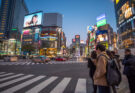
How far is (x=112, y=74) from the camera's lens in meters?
1.85

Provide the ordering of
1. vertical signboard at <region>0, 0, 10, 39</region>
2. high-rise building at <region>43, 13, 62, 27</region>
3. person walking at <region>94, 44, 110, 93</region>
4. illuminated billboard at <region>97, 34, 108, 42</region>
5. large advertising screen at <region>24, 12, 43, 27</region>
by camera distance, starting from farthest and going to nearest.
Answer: high-rise building at <region>43, 13, 62, 27</region> < vertical signboard at <region>0, 0, 10, 39</region> < large advertising screen at <region>24, 12, 43, 27</region> < illuminated billboard at <region>97, 34, 108, 42</region> < person walking at <region>94, 44, 110, 93</region>

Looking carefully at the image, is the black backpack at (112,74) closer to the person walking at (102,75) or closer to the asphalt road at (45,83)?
the person walking at (102,75)

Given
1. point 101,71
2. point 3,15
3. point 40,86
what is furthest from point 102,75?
point 3,15

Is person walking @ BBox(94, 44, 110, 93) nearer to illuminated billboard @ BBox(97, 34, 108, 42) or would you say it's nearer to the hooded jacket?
the hooded jacket

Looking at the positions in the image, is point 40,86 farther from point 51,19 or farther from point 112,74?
point 51,19

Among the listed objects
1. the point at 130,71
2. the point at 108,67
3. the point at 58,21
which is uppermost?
the point at 58,21

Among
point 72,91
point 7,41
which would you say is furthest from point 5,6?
point 72,91

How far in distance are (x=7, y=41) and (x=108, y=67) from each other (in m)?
113

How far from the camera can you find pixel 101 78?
2025 mm

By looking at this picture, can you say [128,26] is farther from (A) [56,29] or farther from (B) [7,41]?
(B) [7,41]

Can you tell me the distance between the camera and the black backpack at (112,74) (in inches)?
71.3

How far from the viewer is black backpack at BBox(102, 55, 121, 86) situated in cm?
181

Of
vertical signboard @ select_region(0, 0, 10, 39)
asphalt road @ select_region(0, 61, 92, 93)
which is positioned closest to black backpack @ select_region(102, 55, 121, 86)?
asphalt road @ select_region(0, 61, 92, 93)

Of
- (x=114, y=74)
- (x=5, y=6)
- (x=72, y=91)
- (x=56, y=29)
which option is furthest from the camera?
(x=5, y=6)
